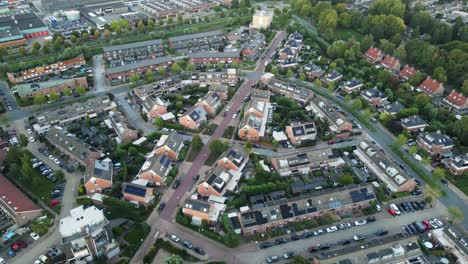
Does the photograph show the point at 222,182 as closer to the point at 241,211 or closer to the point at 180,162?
the point at 241,211

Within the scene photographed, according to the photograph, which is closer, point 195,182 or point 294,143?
point 195,182

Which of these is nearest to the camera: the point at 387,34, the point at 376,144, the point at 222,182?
the point at 222,182

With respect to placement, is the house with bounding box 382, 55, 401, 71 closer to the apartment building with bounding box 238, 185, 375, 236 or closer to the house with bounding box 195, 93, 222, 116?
the house with bounding box 195, 93, 222, 116

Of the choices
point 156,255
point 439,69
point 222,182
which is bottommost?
point 156,255

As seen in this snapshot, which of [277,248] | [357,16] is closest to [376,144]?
[277,248]

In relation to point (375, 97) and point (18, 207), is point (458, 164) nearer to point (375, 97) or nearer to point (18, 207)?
point (375, 97)

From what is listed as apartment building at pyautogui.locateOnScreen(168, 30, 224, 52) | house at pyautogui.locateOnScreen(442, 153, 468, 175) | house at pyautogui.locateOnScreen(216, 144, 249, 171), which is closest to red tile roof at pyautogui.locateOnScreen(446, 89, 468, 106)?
house at pyautogui.locateOnScreen(442, 153, 468, 175)

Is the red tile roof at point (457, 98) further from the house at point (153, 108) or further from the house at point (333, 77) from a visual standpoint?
the house at point (153, 108)

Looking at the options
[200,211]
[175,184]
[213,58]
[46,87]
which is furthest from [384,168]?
[46,87]
